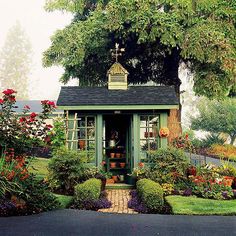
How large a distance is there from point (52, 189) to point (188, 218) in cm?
457

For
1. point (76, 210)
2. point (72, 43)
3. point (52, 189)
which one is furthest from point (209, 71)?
point (76, 210)

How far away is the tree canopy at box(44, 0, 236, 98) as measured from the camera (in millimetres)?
19875

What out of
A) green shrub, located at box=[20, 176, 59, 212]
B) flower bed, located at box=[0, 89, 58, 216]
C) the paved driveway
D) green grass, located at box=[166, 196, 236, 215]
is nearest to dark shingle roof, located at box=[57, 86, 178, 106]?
flower bed, located at box=[0, 89, 58, 216]

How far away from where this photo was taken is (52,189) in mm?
11328

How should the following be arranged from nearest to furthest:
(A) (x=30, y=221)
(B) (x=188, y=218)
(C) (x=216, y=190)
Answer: (A) (x=30, y=221)
(B) (x=188, y=218)
(C) (x=216, y=190)

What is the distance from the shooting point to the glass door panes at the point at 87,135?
1383cm

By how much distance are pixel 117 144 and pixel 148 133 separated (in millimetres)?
1894

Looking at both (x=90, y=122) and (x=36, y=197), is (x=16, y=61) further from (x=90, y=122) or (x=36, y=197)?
(x=36, y=197)

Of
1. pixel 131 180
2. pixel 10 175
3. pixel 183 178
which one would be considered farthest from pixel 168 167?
pixel 10 175

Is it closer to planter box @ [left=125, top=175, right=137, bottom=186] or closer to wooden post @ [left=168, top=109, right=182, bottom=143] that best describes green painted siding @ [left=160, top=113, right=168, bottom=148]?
planter box @ [left=125, top=175, right=137, bottom=186]

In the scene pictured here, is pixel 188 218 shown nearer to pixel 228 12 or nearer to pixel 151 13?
pixel 151 13

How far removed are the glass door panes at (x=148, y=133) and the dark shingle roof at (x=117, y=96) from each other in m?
0.69

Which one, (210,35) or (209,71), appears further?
(209,71)

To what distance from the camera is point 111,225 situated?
7.50 meters
